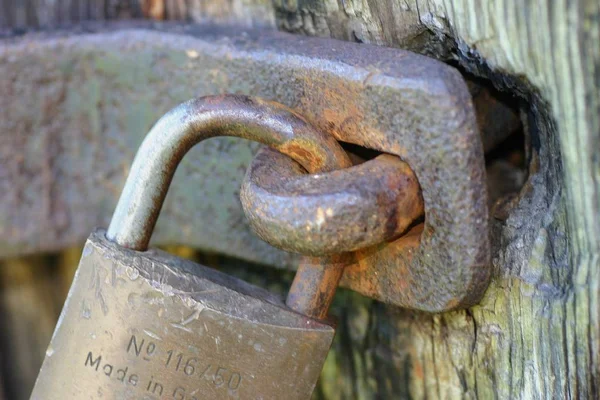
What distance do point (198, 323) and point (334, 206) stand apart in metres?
0.17

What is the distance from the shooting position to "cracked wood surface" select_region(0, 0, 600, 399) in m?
0.51

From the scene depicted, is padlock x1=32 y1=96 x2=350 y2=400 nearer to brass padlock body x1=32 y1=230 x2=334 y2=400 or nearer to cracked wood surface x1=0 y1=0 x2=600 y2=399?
brass padlock body x1=32 y1=230 x2=334 y2=400

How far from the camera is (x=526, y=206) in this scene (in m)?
0.61

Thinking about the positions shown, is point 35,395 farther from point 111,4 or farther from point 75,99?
point 111,4

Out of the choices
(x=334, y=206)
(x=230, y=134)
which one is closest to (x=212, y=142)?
(x=230, y=134)

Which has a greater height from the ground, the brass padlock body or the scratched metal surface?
the scratched metal surface

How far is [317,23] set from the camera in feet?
2.29

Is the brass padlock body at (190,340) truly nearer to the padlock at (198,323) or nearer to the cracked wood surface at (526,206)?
the padlock at (198,323)

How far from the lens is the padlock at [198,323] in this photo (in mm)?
599

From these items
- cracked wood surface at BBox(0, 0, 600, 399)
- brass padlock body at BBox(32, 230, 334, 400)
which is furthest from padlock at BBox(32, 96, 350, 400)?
cracked wood surface at BBox(0, 0, 600, 399)

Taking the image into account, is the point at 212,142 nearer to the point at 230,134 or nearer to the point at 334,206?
the point at 230,134

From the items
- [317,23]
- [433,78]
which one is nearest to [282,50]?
[317,23]

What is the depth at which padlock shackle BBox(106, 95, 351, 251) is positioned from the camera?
0.60 meters

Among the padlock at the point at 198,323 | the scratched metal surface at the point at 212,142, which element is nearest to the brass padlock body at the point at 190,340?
the padlock at the point at 198,323
